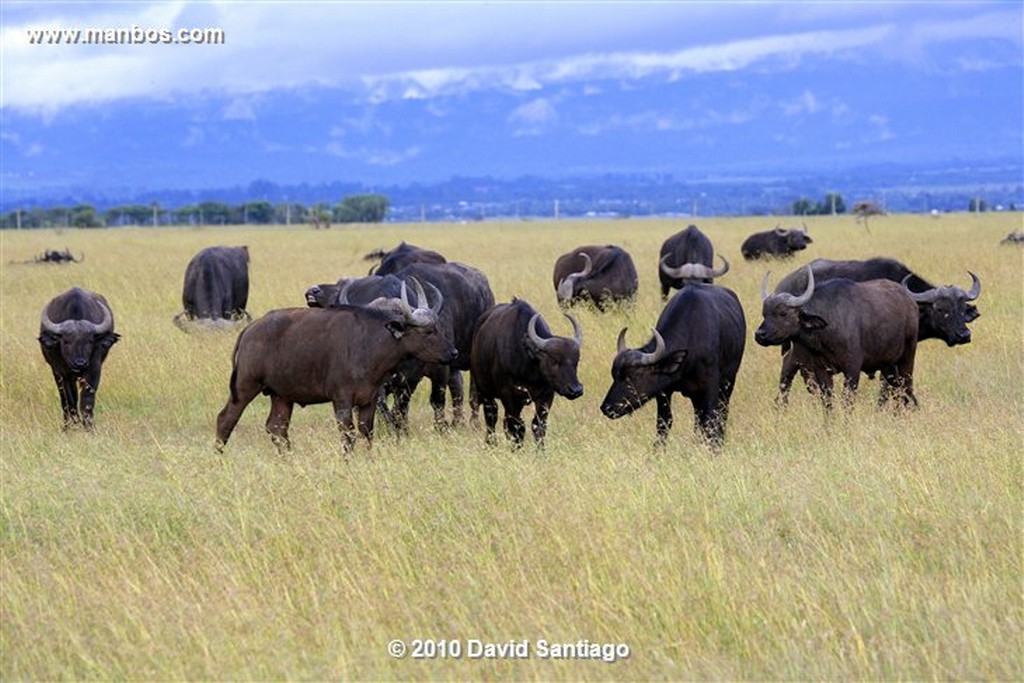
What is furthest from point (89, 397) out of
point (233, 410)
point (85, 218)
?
point (85, 218)

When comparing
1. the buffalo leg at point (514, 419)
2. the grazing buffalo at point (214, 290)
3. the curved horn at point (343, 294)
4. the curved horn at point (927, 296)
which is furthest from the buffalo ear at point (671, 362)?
the grazing buffalo at point (214, 290)

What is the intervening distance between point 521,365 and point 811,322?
2885 mm

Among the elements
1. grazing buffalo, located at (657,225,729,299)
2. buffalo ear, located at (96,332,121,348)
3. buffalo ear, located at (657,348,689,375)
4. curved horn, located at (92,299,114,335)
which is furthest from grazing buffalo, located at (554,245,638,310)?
buffalo ear, located at (657,348,689,375)

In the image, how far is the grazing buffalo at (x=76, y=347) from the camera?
1385 cm

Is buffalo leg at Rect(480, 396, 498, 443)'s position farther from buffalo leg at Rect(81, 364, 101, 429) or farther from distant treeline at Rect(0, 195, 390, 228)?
distant treeline at Rect(0, 195, 390, 228)

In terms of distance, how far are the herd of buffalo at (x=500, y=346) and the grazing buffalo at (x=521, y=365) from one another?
0.01 m

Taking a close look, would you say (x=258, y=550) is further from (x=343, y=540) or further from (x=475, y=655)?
(x=475, y=655)

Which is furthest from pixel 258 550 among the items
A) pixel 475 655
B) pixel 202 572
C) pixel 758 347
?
pixel 758 347

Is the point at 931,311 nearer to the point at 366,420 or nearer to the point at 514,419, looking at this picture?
the point at 514,419

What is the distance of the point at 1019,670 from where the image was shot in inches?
251

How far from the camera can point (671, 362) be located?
1181cm

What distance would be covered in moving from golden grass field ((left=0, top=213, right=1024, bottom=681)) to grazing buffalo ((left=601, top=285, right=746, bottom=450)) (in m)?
0.35

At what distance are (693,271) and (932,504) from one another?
14.6 m

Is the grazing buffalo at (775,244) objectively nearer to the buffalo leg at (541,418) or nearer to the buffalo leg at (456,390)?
the buffalo leg at (456,390)
